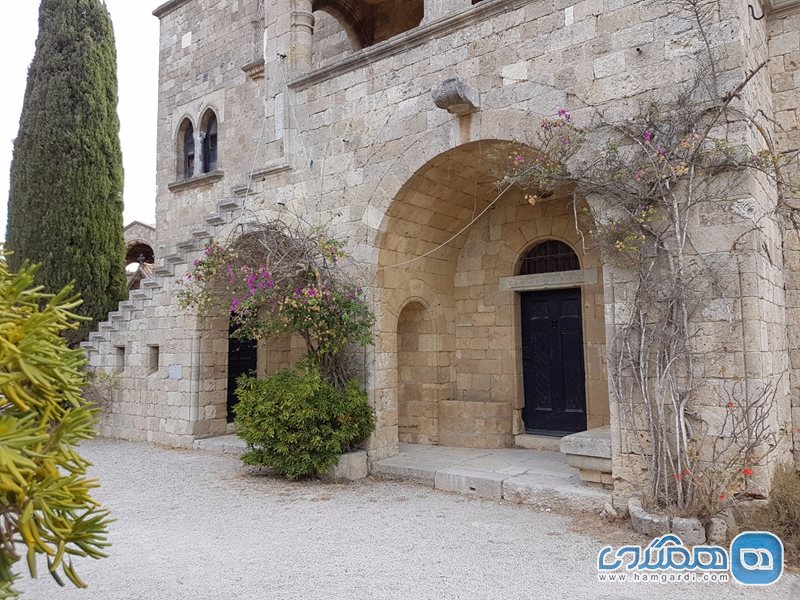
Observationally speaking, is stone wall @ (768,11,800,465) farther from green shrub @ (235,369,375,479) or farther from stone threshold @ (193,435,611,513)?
green shrub @ (235,369,375,479)

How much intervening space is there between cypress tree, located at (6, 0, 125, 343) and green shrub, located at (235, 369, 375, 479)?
6.12 meters

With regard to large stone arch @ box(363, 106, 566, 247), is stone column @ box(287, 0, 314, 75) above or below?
above

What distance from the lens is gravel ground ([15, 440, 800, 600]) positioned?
3703mm

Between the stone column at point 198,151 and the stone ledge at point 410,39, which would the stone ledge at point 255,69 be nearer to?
the stone column at point 198,151

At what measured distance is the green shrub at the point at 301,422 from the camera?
6.37 m

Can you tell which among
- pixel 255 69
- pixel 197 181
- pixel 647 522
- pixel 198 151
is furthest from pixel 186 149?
pixel 647 522

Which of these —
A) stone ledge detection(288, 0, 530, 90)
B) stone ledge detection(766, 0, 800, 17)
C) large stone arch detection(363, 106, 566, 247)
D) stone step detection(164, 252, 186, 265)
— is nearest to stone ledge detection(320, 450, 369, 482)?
large stone arch detection(363, 106, 566, 247)

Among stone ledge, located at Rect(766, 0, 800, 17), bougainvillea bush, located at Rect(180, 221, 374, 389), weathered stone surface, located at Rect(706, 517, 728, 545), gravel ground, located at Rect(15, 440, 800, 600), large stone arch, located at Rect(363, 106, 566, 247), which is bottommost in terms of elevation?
gravel ground, located at Rect(15, 440, 800, 600)

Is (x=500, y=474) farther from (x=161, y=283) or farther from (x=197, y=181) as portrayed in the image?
(x=197, y=181)

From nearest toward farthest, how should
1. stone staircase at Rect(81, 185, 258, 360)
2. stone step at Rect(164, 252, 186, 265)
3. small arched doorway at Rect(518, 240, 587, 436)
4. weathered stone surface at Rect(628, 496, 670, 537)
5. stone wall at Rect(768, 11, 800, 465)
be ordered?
weathered stone surface at Rect(628, 496, 670, 537), stone wall at Rect(768, 11, 800, 465), small arched doorway at Rect(518, 240, 587, 436), stone staircase at Rect(81, 185, 258, 360), stone step at Rect(164, 252, 186, 265)

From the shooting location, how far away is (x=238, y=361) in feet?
32.9

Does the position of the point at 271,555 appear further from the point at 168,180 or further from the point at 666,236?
the point at 168,180

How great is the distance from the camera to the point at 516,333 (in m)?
7.96

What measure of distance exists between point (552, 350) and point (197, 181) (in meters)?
9.05
